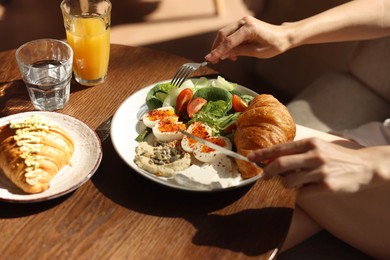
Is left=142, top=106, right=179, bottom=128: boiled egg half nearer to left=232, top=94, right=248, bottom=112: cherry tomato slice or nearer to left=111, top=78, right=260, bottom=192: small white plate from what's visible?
left=111, top=78, right=260, bottom=192: small white plate

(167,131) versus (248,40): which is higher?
(248,40)

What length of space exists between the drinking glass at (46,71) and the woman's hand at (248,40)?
402mm

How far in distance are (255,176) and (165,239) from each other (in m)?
0.26

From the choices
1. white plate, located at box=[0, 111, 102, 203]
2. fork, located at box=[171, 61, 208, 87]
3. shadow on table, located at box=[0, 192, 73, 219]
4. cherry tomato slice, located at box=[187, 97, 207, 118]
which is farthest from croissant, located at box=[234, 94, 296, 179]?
shadow on table, located at box=[0, 192, 73, 219]

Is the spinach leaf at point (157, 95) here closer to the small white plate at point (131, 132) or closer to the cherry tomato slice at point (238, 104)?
the small white plate at point (131, 132)

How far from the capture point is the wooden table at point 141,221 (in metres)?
1.08

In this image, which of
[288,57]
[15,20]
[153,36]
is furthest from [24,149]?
[15,20]

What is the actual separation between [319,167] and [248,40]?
0.56 meters

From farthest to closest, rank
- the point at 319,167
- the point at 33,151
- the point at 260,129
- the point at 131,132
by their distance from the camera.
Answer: the point at 131,132 < the point at 260,129 < the point at 33,151 < the point at 319,167

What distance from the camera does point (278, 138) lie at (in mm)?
1240

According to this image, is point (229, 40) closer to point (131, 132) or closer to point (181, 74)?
point (181, 74)

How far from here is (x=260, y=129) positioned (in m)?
1.25

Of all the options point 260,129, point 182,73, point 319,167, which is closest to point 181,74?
point 182,73

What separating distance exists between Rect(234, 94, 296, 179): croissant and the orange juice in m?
0.48
